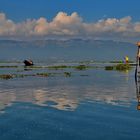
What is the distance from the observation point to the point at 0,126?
21.5 m

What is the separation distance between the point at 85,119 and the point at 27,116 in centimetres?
391

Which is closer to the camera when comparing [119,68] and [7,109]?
[7,109]

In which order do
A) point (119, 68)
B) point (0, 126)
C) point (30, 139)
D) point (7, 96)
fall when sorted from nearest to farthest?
point (30, 139) → point (0, 126) → point (7, 96) → point (119, 68)

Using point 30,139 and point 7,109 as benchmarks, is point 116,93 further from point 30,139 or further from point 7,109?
point 30,139

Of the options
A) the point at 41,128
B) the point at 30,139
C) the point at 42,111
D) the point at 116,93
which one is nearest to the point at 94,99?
the point at 116,93

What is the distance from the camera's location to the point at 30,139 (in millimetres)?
18594

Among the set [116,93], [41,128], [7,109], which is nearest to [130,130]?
[41,128]

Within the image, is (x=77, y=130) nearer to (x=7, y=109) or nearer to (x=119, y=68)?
(x=7, y=109)

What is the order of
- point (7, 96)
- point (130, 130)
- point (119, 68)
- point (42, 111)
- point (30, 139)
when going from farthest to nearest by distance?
point (119, 68), point (7, 96), point (42, 111), point (130, 130), point (30, 139)

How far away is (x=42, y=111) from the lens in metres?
26.6

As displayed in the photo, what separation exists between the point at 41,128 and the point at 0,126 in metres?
2.35

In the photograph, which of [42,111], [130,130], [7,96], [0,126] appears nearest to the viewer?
[130,130]

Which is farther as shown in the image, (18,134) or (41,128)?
(41,128)


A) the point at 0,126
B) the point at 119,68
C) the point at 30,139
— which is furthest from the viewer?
the point at 119,68
